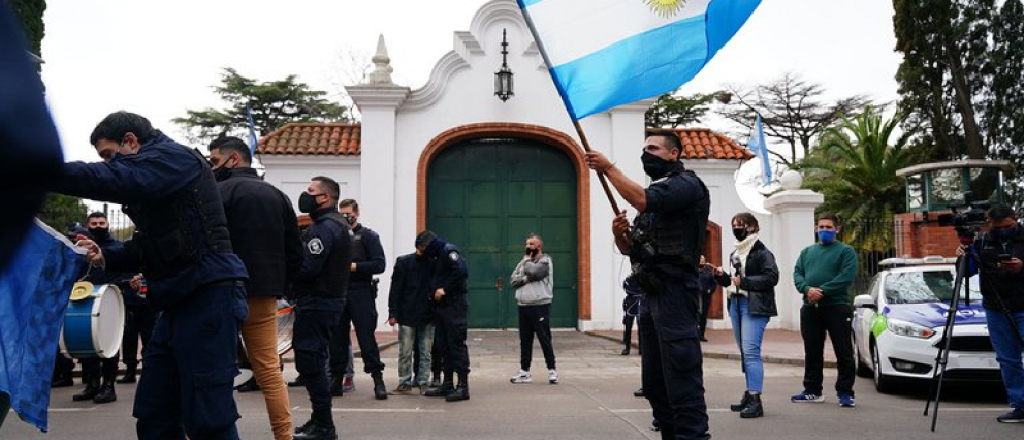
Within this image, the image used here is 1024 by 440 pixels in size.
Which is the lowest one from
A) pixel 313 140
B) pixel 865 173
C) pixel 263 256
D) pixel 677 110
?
pixel 263 256

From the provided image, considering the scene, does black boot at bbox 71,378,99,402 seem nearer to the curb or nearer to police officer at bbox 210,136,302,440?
police officer at bbox 210,136,302,440

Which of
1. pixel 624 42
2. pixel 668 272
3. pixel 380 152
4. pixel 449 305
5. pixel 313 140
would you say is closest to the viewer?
pixel 668 272

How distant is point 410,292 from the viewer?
400 inches

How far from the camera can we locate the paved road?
7.25 metres

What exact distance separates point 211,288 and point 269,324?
1360 millimetres

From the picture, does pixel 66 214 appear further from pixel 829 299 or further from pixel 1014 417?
pixel 1014 417

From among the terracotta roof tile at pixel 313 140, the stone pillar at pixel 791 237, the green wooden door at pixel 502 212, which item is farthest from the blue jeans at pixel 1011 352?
the terracotta roof tile at pixel 313 140

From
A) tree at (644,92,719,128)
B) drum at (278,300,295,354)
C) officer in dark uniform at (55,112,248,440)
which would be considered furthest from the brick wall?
tree at (644,92,719,128)

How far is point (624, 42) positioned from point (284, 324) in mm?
6073

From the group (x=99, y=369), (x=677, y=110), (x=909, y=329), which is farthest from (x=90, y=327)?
(x=677, y=110)

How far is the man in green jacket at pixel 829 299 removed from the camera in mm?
8750

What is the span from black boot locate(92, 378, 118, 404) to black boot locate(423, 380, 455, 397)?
3284mm

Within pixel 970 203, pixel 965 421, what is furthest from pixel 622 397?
pixel 970 203

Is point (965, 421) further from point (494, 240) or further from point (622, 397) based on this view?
point (494, 240)
